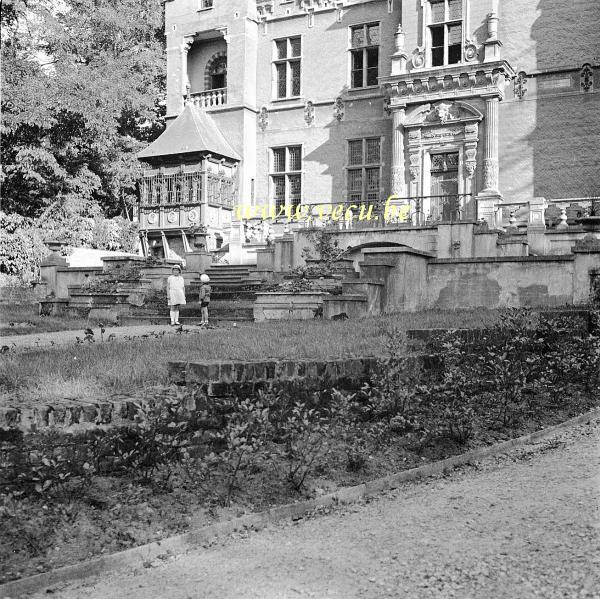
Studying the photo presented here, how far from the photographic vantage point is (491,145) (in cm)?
2567

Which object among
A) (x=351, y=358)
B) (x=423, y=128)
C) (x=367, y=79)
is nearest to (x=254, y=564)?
(x=351, y=358)

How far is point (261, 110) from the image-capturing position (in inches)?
1244

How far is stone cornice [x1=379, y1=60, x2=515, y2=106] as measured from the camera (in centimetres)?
2542

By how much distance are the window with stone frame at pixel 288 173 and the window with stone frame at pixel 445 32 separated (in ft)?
22.8

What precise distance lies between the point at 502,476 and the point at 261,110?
27.8m

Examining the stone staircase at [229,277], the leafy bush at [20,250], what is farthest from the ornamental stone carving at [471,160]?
the leafy bush at [20,250]

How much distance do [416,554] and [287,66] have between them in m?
29.4

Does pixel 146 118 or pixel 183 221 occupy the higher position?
pixel 146 118

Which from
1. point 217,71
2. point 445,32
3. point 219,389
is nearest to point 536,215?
point 445,32

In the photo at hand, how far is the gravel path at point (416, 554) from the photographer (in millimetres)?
3822

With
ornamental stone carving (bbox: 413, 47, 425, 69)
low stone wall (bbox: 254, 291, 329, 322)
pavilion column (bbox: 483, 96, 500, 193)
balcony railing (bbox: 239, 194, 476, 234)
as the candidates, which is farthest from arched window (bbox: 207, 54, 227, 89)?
low stone wall (bbox: 254, 291, 329, 322)

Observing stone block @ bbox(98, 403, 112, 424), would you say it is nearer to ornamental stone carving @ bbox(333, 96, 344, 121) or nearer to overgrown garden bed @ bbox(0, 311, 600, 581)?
overgrown garden bed @ bbox(0, 311, 600, 581)

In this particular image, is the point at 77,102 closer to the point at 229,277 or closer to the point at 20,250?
the point at 20,250

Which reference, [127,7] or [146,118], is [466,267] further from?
[127,7]
